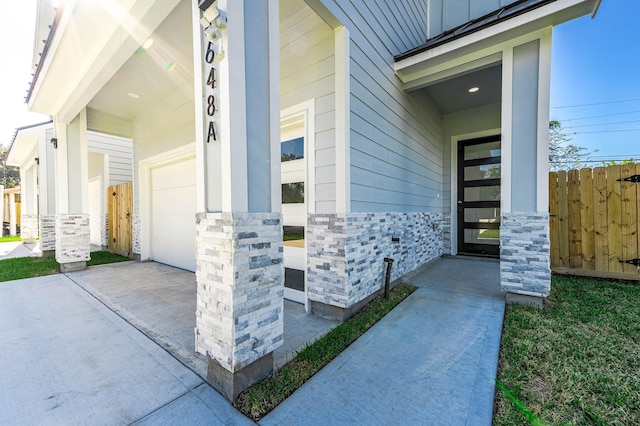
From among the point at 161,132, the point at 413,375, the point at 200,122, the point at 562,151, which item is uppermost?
the point at 562,151

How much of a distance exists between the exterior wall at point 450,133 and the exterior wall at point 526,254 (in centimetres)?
317

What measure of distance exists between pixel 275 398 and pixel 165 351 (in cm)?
125

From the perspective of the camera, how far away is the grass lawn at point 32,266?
5158 millimetres

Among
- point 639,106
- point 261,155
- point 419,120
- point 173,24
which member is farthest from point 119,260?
point 639,106

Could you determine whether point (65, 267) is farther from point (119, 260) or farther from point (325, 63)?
point (325, 63)

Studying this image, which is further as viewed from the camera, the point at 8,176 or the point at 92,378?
the point at 8,176

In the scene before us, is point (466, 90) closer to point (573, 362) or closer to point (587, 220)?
point (587, 220)

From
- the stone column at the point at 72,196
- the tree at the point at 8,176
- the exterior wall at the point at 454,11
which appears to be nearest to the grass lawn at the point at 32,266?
the stone column at the point at 72,196

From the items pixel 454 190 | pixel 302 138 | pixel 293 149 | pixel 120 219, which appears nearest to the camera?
pixel 302 138

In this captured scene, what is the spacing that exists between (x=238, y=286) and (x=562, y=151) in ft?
71.1

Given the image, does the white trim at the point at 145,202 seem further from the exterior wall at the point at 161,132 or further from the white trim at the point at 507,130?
the white trim at the point at 507,130

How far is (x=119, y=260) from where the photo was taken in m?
6.75

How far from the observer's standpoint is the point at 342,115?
2.96 metres

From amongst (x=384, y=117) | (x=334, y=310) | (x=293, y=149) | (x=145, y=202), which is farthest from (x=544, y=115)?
(x=145, y=202)
